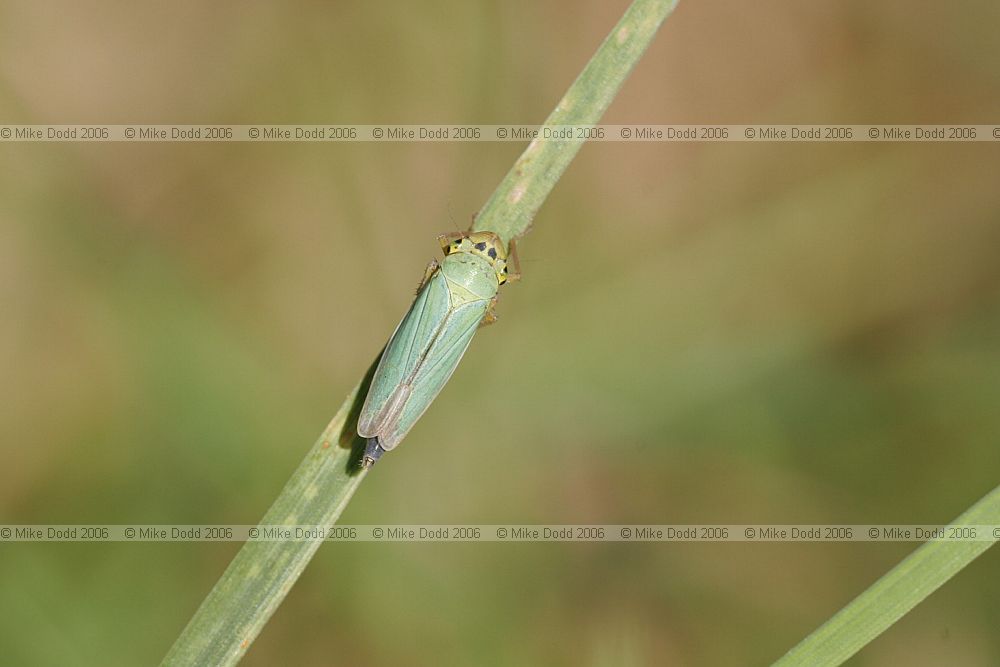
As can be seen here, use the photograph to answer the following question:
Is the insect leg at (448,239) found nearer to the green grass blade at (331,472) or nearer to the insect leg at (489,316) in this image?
the insect leg at (489,316)

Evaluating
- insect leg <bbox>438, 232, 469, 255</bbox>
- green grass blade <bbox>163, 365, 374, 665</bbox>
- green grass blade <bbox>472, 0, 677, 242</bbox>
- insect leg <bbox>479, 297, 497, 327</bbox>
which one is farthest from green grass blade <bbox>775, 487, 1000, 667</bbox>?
insect leg <bbox>438, 232, 469, 255</bbox>

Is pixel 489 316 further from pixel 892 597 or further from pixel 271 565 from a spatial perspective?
pixel 892 597

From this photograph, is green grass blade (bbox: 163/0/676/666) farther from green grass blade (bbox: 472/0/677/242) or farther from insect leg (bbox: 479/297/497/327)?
insect leg (bbox: 479/297/497/327)

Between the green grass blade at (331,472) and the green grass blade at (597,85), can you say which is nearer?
the green grass blade at (331,472)

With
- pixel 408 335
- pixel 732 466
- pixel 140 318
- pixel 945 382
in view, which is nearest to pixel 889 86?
pixel 945 382

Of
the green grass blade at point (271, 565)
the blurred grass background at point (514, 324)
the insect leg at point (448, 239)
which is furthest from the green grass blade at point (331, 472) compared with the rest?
the blurred grass background at point (514, 324)

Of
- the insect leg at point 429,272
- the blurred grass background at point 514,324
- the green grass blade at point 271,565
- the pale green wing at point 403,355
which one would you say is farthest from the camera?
the blurred grass background at point 514,324

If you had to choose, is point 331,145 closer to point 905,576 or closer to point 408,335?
point 408,335
